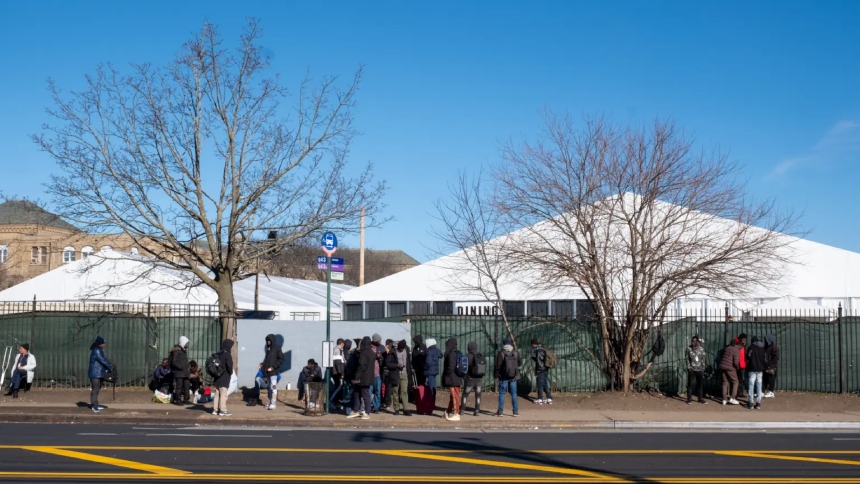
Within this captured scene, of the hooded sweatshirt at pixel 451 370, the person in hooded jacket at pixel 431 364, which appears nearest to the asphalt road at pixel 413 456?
the hooded sweatshirt at pixel 451 370

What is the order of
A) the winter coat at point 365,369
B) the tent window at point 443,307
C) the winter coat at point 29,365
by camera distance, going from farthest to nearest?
1. the tent window at point 443,307
2. the winter coat at point 29,365
3. the winter coat at point 365,369

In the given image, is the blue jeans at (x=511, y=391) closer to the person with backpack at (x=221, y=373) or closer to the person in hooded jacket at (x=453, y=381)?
the person in hooded jacket at (x=453, y=381)

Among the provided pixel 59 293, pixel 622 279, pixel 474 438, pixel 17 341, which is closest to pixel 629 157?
pixel 622 279

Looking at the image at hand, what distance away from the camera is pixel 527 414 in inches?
736

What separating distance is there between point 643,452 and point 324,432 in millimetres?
5826

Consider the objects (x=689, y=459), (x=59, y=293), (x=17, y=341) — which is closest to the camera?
(x=689, y=459)

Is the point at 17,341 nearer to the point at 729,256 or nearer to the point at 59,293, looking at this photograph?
the point at 59,293

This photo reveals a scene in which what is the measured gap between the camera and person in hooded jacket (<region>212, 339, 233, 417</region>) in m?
17.5

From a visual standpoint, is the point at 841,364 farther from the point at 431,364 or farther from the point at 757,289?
the point at 431,364

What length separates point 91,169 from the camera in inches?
816

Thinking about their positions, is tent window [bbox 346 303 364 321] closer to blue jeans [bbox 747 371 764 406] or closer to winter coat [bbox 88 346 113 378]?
winter coat [bbox 88 346 113 378]

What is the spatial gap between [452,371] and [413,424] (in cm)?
135

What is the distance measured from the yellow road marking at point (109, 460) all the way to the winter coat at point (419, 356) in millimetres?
8707

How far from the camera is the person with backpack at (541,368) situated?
19.8 metres
